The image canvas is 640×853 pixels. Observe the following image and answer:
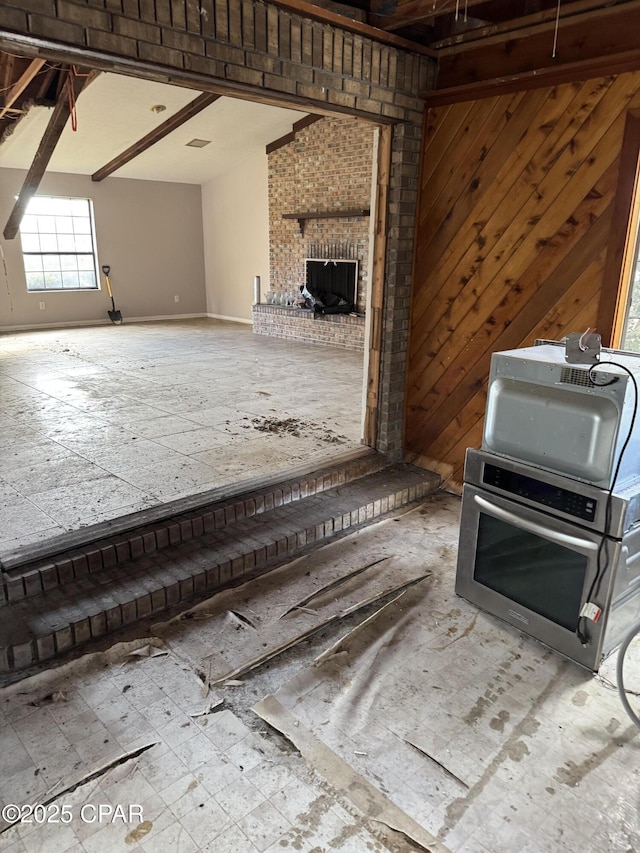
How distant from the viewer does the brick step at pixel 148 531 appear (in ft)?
8.67

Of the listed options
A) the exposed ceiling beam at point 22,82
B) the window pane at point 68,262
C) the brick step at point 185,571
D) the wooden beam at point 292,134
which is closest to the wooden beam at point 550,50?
the brick step at point 185,571

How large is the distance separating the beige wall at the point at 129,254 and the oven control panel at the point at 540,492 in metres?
9.86

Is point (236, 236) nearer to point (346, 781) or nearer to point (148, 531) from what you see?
point (148, 531)

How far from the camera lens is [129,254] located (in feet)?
36.5

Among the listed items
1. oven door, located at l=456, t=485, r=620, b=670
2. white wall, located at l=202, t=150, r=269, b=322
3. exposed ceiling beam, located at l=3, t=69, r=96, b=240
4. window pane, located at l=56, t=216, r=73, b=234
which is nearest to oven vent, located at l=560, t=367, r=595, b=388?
oven door, located at l=456, t=485, r=620, b=670

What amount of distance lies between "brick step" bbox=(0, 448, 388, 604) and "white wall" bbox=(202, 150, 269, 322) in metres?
7.81

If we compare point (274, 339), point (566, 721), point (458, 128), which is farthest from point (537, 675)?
point (274, 339)

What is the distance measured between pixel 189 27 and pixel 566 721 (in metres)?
3.21

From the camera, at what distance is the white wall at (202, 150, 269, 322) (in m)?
10.7

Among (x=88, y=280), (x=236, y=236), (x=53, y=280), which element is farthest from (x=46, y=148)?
(x=236, y=236)

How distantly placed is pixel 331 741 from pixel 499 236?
2895 millimetres

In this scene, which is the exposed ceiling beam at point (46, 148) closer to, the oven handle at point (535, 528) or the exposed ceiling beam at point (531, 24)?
the exposed ceiling beam at point (531, 24)

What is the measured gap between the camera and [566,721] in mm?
2074

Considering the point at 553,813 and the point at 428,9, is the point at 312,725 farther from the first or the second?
the point at 428,9
